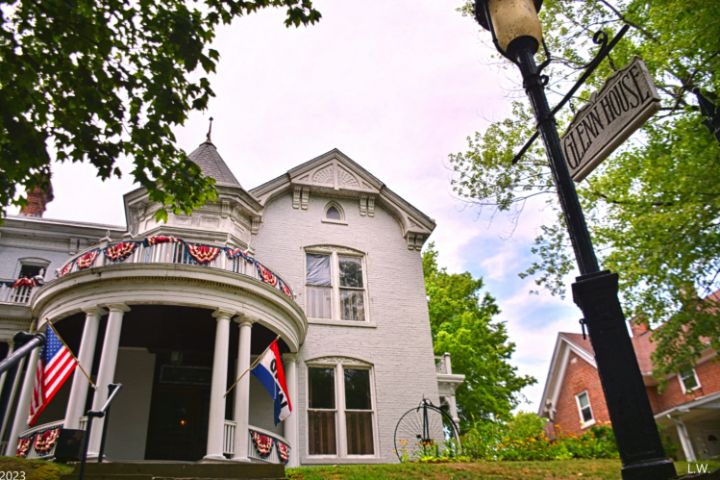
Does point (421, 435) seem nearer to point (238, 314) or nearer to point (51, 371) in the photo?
point (238, 314)

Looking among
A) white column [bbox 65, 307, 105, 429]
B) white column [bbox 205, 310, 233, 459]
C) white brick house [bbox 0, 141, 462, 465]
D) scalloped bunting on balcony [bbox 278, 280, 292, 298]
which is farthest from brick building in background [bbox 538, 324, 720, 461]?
white column [bbox 65, 307, 105, 429]

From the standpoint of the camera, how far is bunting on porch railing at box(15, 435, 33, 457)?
450 inches

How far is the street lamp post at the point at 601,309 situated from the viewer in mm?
2451

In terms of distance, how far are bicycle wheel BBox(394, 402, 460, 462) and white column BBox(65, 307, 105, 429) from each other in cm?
810

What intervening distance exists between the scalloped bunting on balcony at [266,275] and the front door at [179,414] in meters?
3.42

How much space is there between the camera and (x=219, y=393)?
11406mm

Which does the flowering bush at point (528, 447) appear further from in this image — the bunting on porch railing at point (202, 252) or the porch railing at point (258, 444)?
the bunting on porch railing at point (202, 252)

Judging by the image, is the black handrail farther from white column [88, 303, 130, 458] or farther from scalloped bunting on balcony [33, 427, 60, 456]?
scalloped bunting on balcony [33, 427, 60, 456]

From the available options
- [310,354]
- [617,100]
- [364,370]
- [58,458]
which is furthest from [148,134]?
[364,370]

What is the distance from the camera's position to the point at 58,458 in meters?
7.04

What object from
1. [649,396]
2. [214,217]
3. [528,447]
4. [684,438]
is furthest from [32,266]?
[684,438]

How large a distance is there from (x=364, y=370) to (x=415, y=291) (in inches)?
134

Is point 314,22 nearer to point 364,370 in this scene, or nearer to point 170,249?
point 170,249

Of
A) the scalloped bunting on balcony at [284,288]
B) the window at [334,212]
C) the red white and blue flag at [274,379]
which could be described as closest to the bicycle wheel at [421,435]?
the red white and blue flag at [274,379]
